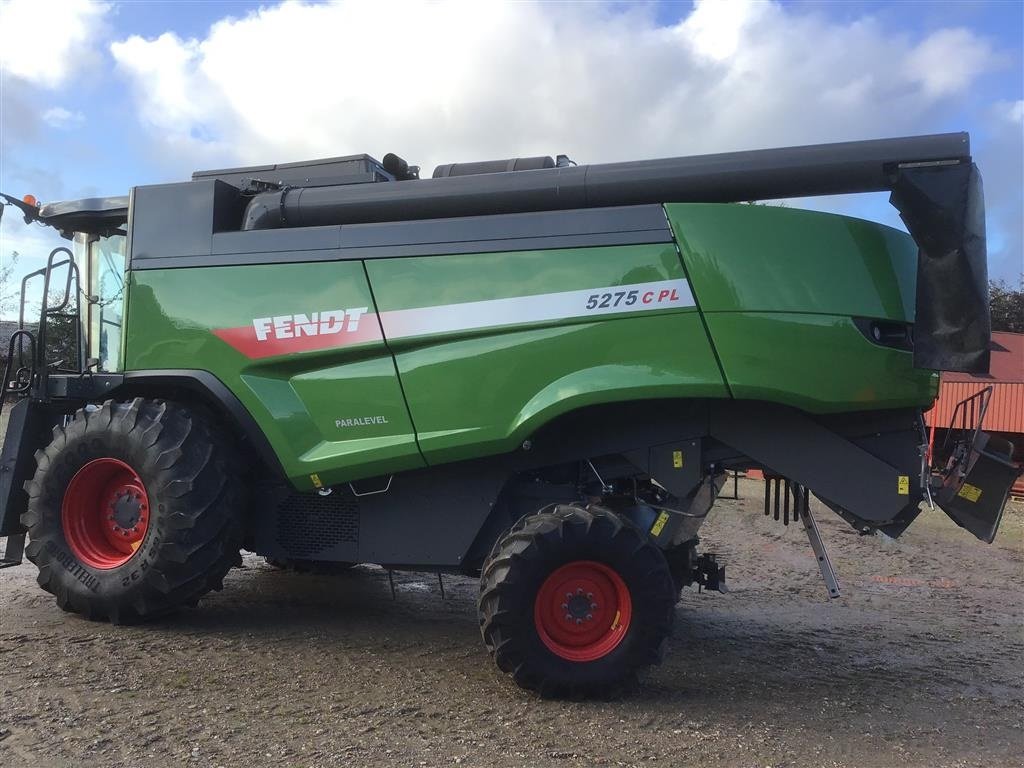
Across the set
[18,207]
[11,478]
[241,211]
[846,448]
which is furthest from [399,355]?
[18,207]

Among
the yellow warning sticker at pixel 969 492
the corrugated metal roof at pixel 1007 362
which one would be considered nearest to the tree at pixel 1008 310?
the corrugated metal roof at pixel 1007 362

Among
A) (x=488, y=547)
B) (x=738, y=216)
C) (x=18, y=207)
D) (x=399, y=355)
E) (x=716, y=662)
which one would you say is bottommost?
(x=716, y=662)

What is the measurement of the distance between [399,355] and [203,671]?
1947mm

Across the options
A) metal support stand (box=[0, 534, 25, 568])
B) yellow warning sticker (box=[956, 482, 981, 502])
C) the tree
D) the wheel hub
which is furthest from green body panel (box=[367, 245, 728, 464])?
the tree

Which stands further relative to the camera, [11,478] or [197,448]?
[11,478]

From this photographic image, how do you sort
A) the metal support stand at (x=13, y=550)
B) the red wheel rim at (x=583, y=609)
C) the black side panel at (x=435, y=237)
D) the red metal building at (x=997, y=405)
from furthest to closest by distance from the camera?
1. the red metal building at (x=997, y=405)
2. the metal support stand at (x=13, y=550)
3. the black side panel at (x=435, y=237)
4. the red wheel rim at (x=583, y=609)

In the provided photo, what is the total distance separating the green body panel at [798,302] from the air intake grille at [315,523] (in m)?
2.34

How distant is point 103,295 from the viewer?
18.8 ft

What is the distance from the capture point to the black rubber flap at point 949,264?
4.18 meters

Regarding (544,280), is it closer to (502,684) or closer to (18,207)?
(502,684)

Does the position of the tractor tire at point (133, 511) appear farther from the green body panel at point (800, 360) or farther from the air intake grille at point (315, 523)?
the green body panel at point (800, 360)

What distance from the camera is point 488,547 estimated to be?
4.84 m

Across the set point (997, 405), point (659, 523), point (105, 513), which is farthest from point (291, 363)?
point (997, 405)

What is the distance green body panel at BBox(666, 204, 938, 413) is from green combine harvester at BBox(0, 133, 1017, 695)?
0.01 metres
